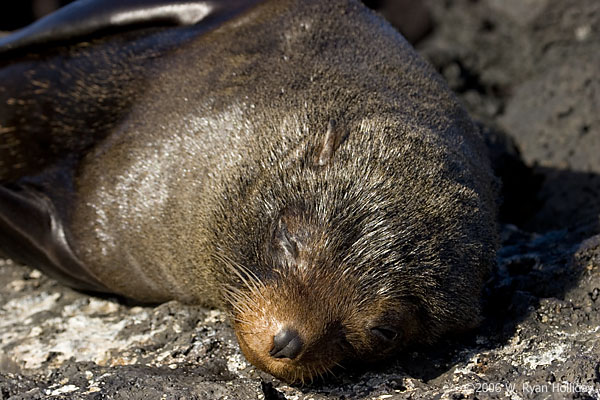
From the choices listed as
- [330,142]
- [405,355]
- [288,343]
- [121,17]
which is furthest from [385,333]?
[121,17]

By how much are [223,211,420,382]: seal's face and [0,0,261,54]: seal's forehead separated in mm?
2343

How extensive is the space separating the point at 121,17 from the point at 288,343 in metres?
3.35

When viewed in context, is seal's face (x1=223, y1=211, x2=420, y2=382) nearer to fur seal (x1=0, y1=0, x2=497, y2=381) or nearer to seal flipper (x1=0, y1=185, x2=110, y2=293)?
fur seal (x1=0, y1=0, x2=497, y2=381)

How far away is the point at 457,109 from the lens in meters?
5.99

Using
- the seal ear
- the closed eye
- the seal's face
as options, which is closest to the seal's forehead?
the seal ear

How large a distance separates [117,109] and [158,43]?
2.02 ft

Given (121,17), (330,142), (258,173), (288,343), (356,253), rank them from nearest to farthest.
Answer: (288,343), (356,253), (330,142), (258,173), (121,17)

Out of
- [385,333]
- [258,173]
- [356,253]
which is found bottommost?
[385,333]

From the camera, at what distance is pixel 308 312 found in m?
4.31

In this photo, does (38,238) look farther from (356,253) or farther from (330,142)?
(356,253)

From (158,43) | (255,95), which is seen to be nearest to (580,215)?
(255,95)

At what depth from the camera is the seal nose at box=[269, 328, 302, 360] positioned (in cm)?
423

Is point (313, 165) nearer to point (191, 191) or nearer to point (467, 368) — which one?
point (191, 191)

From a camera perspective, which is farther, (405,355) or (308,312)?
(405,355)
